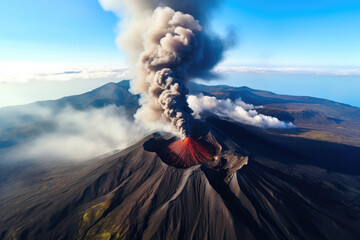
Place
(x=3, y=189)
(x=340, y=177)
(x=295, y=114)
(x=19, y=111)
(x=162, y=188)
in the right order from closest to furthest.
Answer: (x=162, y=188)
(x=340, y=177)
(x=3, y=189)
(x=295, y=114)
(x=19, y=111)

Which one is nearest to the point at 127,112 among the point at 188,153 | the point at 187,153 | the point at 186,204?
the point at 187,153

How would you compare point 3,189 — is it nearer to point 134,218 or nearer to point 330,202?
point 134,218

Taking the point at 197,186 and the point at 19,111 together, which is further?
the point at 19,111

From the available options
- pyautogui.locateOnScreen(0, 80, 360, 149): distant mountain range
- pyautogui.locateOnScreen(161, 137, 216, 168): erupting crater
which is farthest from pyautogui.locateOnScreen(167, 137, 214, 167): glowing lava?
pyautogui.locateOnScreen(0, 80, 360, 149): distant mountain range

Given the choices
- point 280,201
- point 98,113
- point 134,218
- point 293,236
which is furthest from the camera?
point 98,113

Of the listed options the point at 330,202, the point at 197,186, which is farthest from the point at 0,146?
the point at 330,202

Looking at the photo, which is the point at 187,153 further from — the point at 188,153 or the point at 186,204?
the point at 186,204

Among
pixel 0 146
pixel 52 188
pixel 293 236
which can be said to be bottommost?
pixel 0 146

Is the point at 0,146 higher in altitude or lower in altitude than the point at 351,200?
lower
